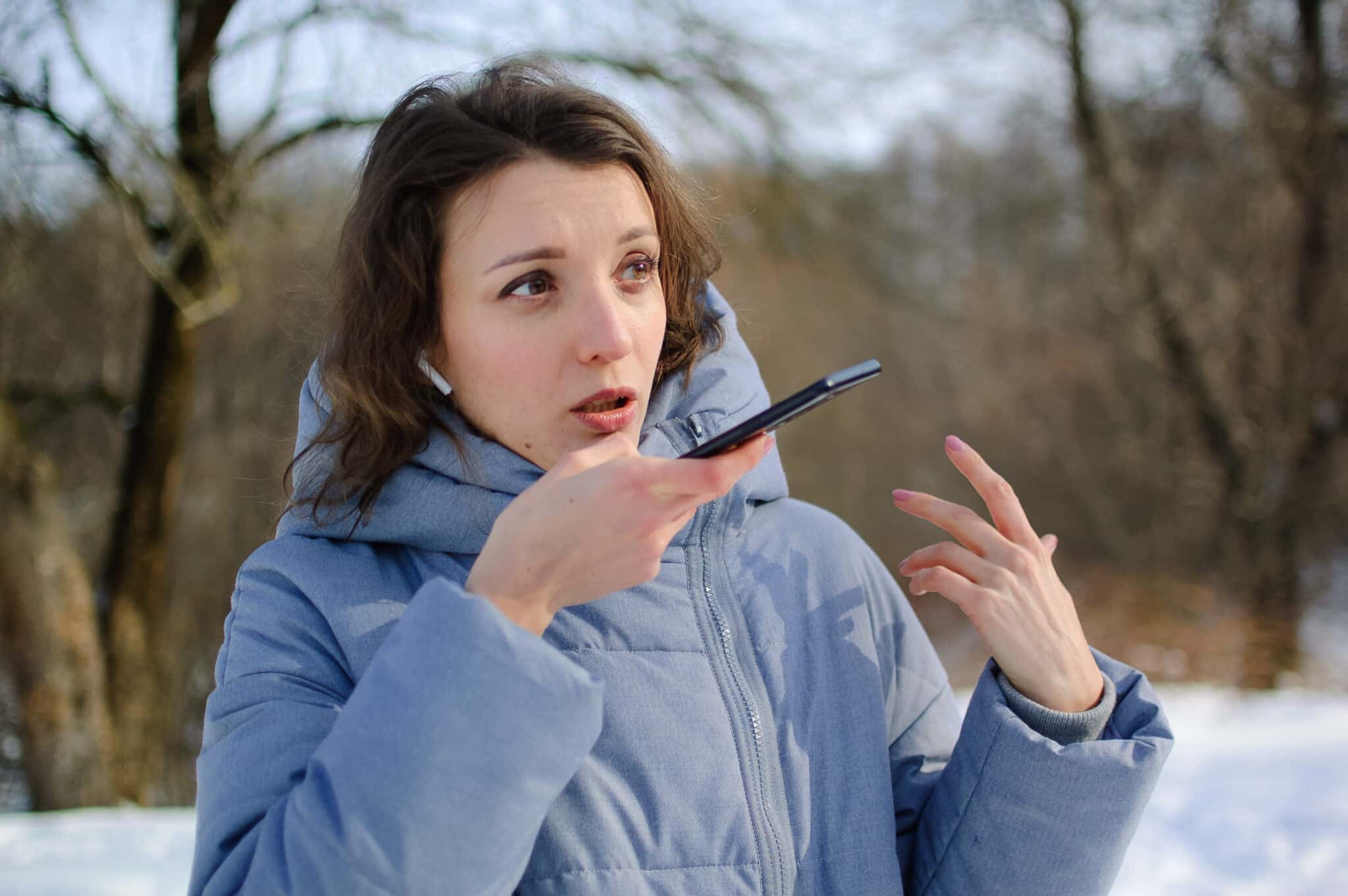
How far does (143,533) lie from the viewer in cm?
540

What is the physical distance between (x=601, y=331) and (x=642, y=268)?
0.14m

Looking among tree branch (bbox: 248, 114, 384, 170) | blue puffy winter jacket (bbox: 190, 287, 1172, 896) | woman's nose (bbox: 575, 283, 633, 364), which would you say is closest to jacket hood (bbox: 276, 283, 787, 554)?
blue puffy winter jacket (bbox: 190, 287, 1172, 896)

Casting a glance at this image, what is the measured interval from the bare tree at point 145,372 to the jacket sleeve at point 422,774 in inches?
162

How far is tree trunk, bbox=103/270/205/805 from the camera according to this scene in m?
5.31

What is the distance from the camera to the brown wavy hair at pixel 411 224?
120 cm

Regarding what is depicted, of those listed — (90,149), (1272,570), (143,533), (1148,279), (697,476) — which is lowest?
(1272,570)

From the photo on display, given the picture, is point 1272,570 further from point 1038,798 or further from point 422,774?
point 422,774

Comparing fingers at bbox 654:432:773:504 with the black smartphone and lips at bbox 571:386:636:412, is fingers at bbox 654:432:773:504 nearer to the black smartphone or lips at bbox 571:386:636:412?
the black smartphone

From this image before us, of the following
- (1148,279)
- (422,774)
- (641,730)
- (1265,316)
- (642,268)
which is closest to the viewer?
(422,774)

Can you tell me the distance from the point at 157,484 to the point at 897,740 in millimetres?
5050

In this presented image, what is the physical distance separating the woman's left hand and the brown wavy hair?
0.54 metres

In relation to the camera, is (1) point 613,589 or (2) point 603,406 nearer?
(1) point 613,589

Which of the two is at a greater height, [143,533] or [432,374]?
[432,374]

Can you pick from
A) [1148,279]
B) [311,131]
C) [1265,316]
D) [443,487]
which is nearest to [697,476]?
[443,487]
